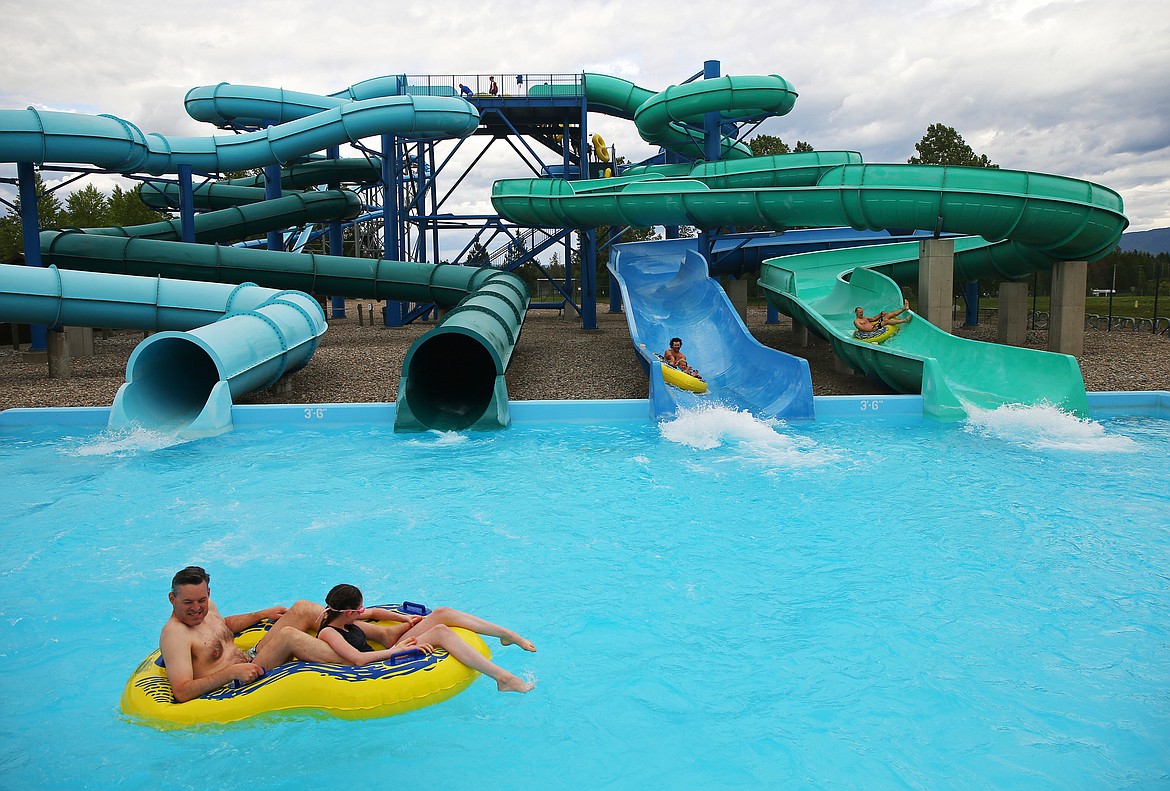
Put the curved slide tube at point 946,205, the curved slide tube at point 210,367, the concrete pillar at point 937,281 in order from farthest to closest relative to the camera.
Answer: the concrete pillar at point 937,281, the curved slide tube at point 946,205, the curved slide tube at point 210,367

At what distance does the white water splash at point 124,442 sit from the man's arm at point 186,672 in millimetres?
5518

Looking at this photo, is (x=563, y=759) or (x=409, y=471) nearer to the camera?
(x=563, y=759)

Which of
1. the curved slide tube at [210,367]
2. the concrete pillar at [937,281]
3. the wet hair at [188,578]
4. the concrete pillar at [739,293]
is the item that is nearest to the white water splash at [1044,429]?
the concrete pillar at [937,281]

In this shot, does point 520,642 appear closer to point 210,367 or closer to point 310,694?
point 310,694

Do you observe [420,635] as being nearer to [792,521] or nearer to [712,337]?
[792,521]

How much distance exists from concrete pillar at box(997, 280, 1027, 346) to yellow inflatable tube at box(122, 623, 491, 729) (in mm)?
13256

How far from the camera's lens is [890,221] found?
38.4ft

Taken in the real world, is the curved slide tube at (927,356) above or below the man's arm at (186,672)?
above

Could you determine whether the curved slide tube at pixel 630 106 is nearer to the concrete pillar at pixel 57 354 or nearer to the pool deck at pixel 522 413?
the pool deck at pixel 522 413

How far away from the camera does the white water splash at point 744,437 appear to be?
25.7 ft

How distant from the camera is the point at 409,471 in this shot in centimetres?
762

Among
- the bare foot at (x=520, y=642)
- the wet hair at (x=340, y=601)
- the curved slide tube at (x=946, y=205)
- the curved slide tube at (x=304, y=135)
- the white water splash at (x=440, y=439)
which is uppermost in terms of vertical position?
the curved slide tube at (x=304, y=135)

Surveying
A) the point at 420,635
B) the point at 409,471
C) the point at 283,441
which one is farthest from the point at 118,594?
the point at 283,441

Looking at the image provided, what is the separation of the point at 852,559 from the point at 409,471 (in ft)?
13.0
